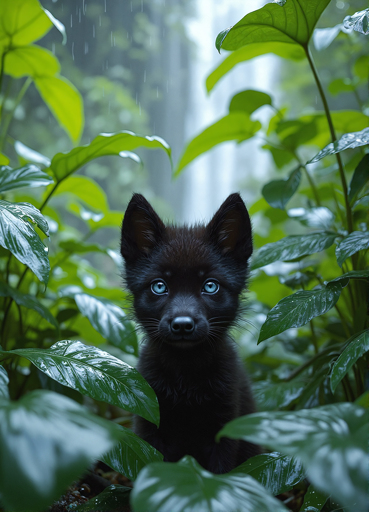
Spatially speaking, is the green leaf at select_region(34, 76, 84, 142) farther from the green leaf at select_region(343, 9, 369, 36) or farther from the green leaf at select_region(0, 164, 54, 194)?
the green leaf at select_region(343, 9, 369, 36)

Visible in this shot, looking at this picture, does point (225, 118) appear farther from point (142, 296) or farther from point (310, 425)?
point (310, 425)

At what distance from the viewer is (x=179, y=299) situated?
1926 mm

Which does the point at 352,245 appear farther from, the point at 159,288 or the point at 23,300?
the point at 23,300

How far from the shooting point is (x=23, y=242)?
1483 mm

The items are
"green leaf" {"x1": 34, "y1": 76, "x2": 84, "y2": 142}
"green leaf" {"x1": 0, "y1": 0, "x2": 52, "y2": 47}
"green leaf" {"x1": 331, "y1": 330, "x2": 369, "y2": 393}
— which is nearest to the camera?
"green leaf" {"x1": 331, "y1": 330, "x2": 369, "y2": 393}

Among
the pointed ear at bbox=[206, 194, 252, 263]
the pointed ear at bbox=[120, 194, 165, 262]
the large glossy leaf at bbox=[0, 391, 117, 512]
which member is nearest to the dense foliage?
the large glossy leaf at bbox=[0, 391, 117, 512]

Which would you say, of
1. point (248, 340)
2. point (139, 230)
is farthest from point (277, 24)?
point (248, 340)

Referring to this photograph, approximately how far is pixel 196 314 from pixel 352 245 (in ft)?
2.28

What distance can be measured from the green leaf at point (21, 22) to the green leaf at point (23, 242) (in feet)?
4.52

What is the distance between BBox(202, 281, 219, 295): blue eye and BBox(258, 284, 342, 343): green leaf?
1.49ft

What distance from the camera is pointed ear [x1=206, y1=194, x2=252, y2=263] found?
216 centimetres

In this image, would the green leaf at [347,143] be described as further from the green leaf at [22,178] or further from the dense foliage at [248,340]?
the green leaf at [22,178]

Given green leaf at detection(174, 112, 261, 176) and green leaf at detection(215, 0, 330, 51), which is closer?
green leaf at detection(215, 0, 330, 51)

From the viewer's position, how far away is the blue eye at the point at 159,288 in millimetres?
2053
